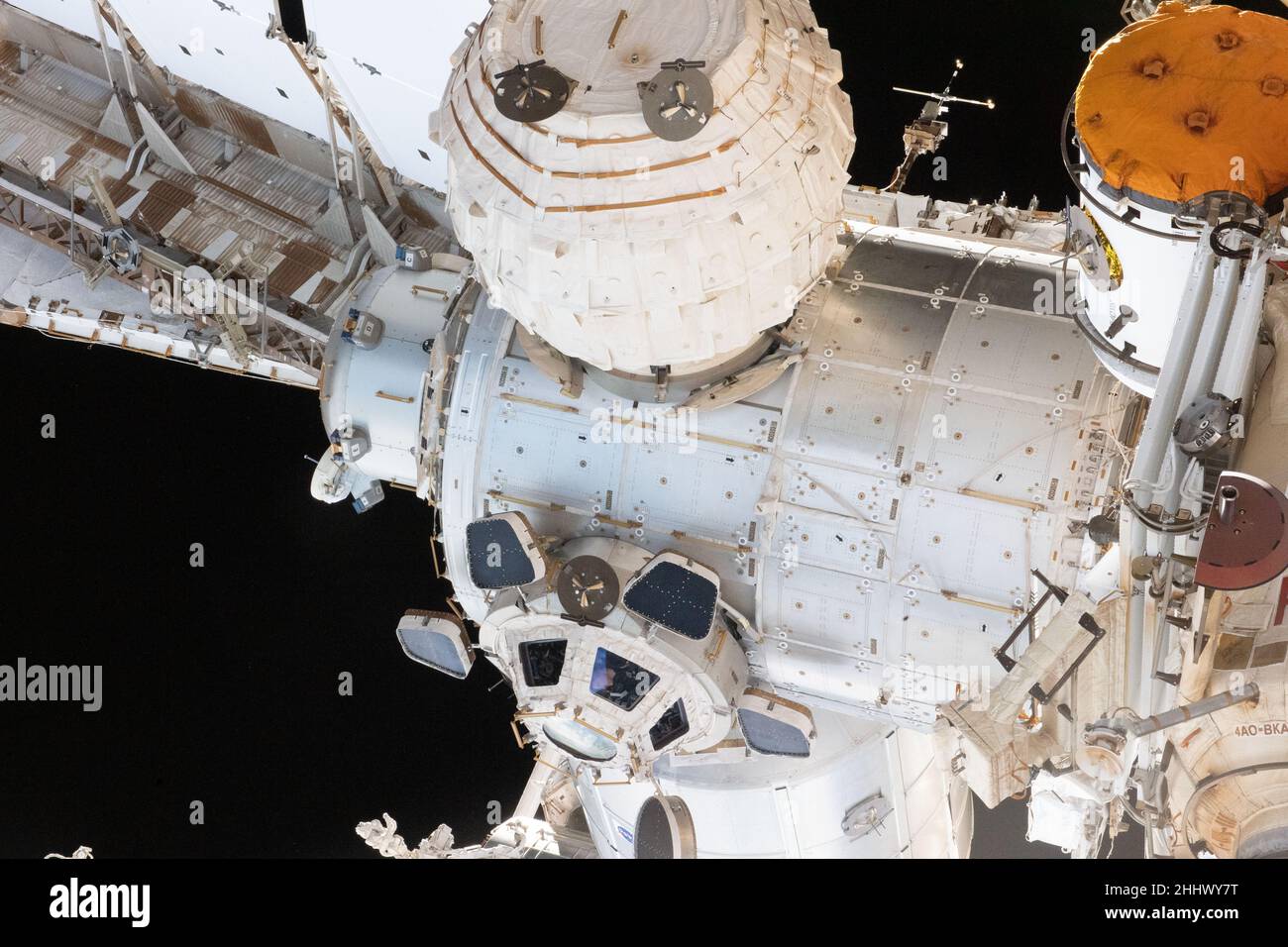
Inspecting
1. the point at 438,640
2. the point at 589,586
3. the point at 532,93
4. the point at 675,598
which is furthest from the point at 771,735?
the point at 532,93

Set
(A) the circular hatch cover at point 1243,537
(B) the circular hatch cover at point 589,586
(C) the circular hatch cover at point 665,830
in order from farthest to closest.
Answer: (C) the circular hatch cover at point 665,830 → (B) the circular hatch cover at point 589,586 → (A) the circular hatch cover at point 1243,537

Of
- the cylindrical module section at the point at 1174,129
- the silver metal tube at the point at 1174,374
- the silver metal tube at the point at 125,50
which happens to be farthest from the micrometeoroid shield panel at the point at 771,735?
the silver metal tube at the point at 125,50

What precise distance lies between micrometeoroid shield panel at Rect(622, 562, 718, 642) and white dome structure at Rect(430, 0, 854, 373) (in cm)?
200

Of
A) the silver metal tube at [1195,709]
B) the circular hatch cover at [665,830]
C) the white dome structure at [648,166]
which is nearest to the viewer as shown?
the silver metal tube at [1195,709]

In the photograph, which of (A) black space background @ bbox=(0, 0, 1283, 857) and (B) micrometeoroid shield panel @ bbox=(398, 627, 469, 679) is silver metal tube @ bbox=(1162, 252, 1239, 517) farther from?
(A) black space background @ bbox=(0, 0, 1283, 857)

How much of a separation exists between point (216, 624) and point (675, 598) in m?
10.4

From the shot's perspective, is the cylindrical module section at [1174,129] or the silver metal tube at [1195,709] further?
the cylindrical module section at [1174,129]

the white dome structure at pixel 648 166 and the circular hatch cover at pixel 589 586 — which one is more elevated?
the white dome structure at pixel 648 166

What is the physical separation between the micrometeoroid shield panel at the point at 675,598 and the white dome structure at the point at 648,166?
2.00 meters

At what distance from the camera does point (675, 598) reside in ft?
44.1

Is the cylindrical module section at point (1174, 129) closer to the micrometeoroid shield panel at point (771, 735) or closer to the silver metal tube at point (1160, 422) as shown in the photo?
the silver metal tube at point (1160, 422)

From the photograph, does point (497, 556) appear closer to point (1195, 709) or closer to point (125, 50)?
point (1195, 709)

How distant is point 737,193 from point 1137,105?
8.59 feet

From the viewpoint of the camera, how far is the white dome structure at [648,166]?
37.4 feet
